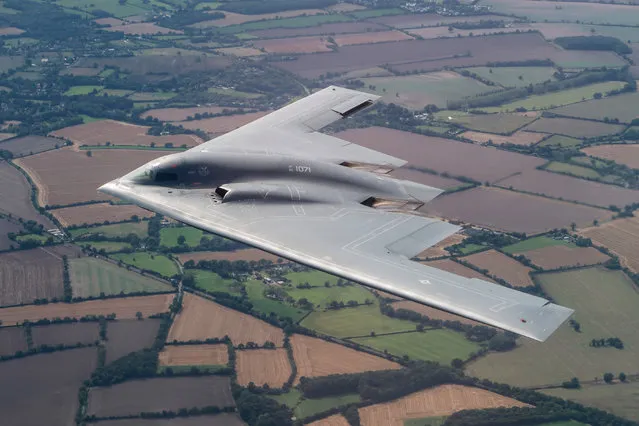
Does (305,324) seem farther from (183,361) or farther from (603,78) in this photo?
(603,78)

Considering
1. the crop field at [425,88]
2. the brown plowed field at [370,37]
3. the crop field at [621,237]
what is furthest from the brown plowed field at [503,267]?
the brown plowed field at [370,37]

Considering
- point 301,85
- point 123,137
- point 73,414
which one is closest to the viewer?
point 73,414

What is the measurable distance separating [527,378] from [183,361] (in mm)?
26980

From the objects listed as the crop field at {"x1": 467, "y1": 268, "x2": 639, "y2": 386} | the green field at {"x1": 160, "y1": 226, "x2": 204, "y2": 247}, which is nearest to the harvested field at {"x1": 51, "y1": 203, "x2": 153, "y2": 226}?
the green field at {"x1": 160, "y1": 226, "x2": 204, "y2": 247}

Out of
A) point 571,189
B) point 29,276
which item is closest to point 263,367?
point 29,276

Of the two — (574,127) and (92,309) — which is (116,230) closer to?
(92,309)

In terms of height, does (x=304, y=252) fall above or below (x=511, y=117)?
above

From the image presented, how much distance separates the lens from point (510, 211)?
9850 centimetres

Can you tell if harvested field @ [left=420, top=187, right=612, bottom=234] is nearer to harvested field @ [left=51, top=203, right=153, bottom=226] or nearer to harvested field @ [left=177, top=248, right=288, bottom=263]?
harvested field @ [left=177, top=248, right=288, bottom=263]

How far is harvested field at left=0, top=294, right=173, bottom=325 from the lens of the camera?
3260 inches

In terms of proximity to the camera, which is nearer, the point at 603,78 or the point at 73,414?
the point at 73,414

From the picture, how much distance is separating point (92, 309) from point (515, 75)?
279ft

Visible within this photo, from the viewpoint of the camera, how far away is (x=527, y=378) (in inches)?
2867

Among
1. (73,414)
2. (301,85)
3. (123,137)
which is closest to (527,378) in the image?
(73,414)
